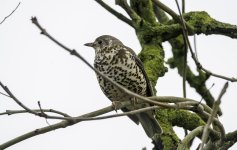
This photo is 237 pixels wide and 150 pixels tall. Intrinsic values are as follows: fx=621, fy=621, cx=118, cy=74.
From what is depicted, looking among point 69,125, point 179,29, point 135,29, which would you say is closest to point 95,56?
point 135,29

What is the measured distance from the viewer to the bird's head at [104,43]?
7238 millimetres

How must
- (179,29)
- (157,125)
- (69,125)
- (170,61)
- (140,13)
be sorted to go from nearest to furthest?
(69,125)
(157,125)
(179,29)
(140,13)
(170,61)

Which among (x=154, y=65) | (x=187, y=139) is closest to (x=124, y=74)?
(x=154, y=65)

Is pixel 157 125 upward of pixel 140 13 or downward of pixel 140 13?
downward

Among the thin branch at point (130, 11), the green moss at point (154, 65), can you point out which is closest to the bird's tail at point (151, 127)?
the green moss at point (154, 65)

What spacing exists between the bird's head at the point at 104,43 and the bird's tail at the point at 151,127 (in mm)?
890

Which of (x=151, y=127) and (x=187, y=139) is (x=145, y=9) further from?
(x=187, y=139)

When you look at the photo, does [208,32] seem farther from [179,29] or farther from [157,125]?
[157,125]

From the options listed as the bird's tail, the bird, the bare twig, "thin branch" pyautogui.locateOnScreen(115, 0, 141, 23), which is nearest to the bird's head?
the bird

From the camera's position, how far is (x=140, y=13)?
7.31 meters

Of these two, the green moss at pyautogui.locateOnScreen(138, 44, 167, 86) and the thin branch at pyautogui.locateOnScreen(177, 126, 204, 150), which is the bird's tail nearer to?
the green moss at pyautogui.locateOnScreen(138, 44, 167, 86)

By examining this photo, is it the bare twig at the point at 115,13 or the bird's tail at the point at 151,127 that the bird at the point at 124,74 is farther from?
the bare twig at the point at 115,13

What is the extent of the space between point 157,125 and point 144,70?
65 cm

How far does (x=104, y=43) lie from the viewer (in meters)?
7.39
